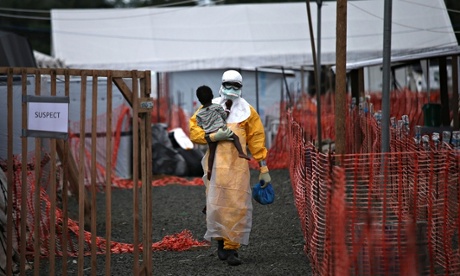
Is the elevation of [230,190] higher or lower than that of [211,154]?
lower

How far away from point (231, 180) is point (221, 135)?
0.44 metres

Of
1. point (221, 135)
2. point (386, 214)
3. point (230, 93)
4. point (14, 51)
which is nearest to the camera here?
point (386, 214)

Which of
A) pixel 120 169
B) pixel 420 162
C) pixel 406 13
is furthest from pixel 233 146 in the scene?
pixel 120 169

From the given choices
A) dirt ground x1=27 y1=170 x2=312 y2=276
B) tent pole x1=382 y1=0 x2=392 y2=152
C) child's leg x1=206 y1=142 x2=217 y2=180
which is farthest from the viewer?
child's leg x1=206 y1=142 x2=217 y2=180

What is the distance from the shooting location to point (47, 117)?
659cm

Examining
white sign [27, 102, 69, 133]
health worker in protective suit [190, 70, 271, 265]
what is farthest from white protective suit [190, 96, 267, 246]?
white sign [27, 102, 69, 133]

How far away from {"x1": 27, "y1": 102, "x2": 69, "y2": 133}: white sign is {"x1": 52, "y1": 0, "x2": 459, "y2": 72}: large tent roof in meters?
13.8

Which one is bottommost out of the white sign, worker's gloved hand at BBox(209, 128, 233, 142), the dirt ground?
the dirt ground

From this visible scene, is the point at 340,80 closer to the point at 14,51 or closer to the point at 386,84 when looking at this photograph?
the point at 386,84

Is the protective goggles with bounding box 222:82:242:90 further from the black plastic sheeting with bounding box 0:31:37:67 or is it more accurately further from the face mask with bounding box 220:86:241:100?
the black plastic sheeting with bounding box 0:31:37:67

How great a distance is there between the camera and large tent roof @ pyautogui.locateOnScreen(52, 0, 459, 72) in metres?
23.2

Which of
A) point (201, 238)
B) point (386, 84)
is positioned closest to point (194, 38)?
point (201, 238)

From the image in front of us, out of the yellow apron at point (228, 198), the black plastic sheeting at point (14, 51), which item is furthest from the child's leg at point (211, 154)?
the black plastic sheeting at point (14, 51)

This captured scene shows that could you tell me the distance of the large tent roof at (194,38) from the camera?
76.1 ft
